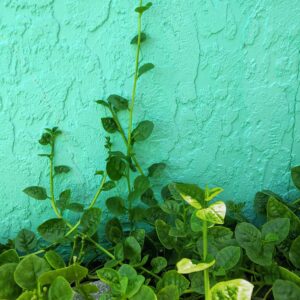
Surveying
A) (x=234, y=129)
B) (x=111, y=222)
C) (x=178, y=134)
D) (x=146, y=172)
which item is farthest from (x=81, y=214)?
(x=234, y=129)

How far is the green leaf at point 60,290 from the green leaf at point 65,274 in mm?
25

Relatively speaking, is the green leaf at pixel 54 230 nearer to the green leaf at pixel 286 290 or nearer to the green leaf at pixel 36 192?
the green leaf at pixel 36 192

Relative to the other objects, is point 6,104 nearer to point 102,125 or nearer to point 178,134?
point 102,125

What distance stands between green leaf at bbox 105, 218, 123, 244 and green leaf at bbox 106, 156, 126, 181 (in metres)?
0.12

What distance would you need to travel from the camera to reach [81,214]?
118 centimetres

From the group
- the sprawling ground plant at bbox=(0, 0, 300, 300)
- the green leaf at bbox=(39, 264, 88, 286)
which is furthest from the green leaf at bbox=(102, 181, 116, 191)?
the green leaf at bbox=(39, 264, 88, 286)

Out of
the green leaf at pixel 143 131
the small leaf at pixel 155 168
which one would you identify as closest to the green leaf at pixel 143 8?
the green leaf at pixel 143 131

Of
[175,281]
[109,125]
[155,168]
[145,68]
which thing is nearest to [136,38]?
[145,68]

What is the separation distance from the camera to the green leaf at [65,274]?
90 cm

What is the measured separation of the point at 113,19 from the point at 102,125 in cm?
24

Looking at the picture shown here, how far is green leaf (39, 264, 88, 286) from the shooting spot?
90 centimetres

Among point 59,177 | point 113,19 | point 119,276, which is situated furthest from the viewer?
point 59,177

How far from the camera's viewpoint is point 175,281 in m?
0.95

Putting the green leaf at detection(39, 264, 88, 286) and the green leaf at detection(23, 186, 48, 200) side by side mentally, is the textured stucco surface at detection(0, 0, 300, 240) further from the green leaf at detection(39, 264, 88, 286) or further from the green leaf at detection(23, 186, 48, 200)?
the green leaf at detection(39, 264, 88, 286)
